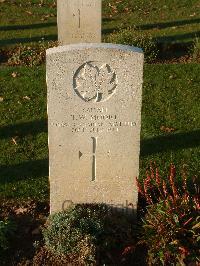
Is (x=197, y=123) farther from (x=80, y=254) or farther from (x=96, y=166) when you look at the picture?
(x=80, y=254)

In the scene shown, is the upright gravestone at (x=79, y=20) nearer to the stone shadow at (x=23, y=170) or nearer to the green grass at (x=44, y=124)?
the green grass at (x=44, y=124)

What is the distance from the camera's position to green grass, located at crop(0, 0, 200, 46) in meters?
11.9

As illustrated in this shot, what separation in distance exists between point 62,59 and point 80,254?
6.36 ft

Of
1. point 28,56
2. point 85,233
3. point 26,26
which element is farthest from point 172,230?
point 26,26

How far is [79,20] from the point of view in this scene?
364 inches

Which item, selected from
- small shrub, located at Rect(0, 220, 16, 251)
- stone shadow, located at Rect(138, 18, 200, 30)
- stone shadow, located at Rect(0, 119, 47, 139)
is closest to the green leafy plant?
small shrub, located at Rect(0, 220, 16, 251)

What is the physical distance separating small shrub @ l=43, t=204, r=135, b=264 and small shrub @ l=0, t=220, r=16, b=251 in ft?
1.28

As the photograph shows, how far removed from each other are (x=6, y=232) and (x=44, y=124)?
291 centimetres

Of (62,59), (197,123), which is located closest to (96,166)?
(62,59)

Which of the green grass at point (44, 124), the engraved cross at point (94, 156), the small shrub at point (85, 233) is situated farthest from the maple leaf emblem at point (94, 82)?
the green grass at point (44, 124)

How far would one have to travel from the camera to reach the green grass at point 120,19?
1194 centimetres

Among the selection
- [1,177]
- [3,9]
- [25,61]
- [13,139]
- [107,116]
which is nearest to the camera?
[107,116]

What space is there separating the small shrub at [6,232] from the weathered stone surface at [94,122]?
504mm

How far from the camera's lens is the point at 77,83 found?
4809 mm
